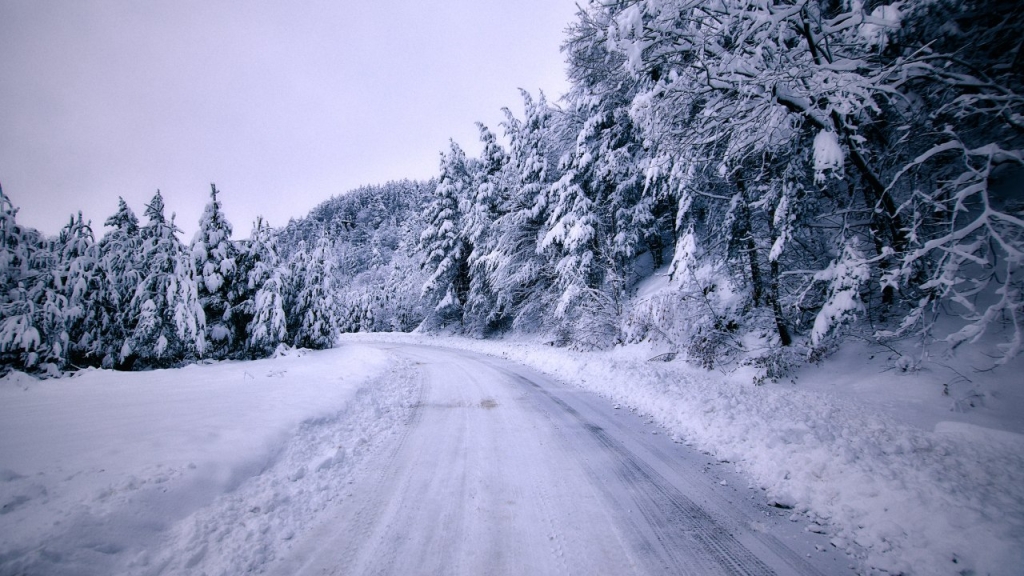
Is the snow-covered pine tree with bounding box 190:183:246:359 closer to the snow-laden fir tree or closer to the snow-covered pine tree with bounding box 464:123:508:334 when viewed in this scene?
the snow-laden fir tree

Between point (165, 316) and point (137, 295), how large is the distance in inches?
36.9

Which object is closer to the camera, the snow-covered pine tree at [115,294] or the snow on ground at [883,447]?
the snow on ground at [883,447]

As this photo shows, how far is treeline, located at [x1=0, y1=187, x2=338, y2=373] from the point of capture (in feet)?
30.0

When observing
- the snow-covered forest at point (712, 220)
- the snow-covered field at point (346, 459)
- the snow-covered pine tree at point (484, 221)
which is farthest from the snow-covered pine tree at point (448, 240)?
the snow-covered field at point (346, 459)

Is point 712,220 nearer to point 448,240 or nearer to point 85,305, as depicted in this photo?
point 448,240

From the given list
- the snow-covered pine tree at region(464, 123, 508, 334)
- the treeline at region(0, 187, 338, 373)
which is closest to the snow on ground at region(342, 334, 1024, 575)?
the treeline at region(0, 187, 338, 373)

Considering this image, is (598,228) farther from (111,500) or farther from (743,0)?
(111,500)

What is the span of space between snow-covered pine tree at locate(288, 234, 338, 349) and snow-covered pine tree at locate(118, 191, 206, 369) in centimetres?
494

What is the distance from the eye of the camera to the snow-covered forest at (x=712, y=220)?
477cm

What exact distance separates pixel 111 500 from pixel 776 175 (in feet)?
38.6

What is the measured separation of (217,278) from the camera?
11.9 m

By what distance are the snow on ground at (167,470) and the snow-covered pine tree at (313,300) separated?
8411mm

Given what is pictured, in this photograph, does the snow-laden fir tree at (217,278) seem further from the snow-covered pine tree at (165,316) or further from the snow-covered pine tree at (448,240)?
the snow-covered pine tree at (448,240)

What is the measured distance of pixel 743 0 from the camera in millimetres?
5082
